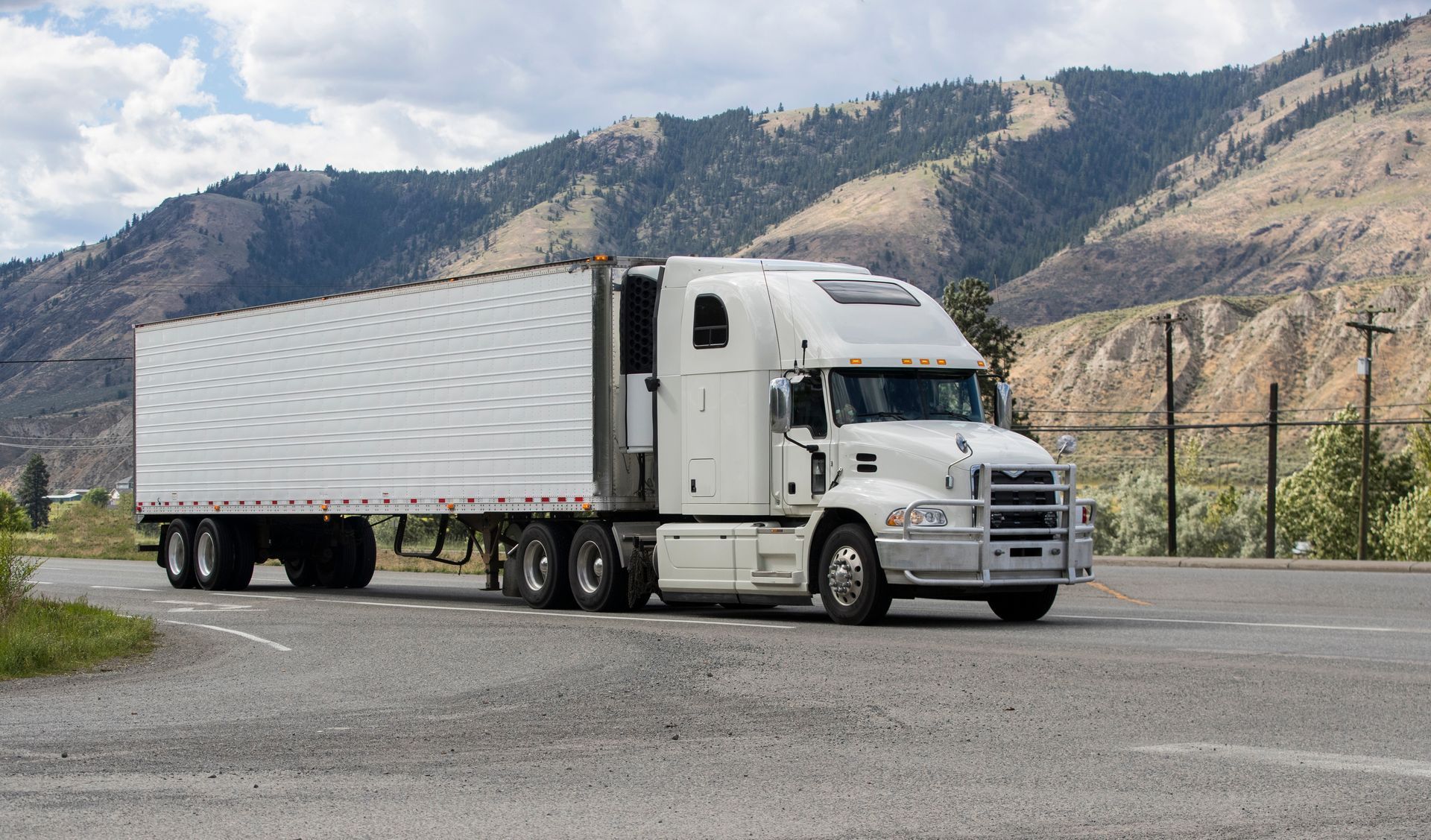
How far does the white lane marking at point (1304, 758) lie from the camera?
845cm

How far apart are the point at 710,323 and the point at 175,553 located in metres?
12.7

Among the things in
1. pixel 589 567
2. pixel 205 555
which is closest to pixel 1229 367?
pixel 205 555

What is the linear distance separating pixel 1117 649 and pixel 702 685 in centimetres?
423

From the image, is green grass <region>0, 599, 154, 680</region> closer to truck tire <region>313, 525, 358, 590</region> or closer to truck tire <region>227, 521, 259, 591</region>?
truck tire <region>227, 521, 259, 591</region>

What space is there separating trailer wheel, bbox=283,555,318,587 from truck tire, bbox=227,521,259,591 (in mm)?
1139

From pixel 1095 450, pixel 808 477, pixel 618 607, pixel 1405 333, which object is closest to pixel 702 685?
pixel 808 477

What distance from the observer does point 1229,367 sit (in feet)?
447

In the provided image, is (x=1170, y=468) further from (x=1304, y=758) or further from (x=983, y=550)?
(x=1304, y=758)

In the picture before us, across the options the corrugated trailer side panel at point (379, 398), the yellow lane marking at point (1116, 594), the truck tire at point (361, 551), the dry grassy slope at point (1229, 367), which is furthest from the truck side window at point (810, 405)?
the dry grassy slope at point (1229, 367)

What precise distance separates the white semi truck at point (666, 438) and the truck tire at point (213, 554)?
667 mm

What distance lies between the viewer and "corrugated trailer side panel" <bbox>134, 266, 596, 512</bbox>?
65.0 feet

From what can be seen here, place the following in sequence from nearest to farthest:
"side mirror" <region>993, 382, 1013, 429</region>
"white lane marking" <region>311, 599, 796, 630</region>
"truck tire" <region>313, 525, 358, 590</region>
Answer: "white lane marking" <region>311, 599, 796, 630</region> → "side mirror" <region>993, 382, 1013, 429</region> → "truck tire" <region>313, 525, 358, 590</region>

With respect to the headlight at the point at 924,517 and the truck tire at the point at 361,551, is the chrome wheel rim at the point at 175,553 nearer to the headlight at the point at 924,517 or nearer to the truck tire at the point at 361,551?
the truck tire at the point at 361,551

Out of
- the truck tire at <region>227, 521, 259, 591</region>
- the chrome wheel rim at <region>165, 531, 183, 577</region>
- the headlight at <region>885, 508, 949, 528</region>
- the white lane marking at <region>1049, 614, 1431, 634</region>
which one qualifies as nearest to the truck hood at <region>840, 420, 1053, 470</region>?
the headlight at <region>885, 508, 949, 528</region>
